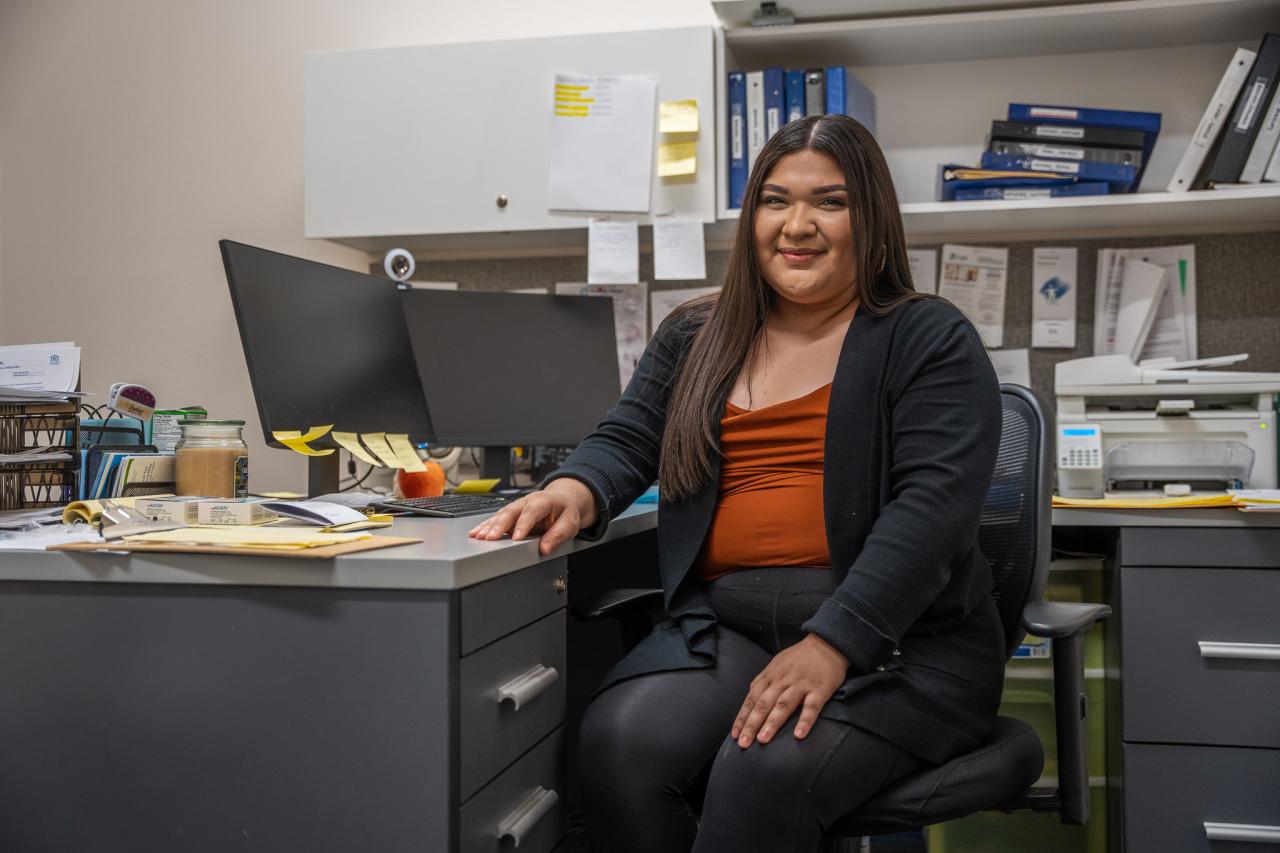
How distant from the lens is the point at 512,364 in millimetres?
1880

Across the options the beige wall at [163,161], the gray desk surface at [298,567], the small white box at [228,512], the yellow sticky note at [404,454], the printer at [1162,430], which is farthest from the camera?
the beige wall at [163,161]

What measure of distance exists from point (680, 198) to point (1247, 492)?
1.02m

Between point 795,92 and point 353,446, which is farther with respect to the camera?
point 795,92

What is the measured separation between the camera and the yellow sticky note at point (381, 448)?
154cm

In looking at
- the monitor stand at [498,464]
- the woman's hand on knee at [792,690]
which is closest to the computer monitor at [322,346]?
the monitor stand at [498,464]

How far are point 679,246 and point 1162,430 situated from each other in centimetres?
86

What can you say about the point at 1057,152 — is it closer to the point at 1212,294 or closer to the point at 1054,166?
the point at 1054,166

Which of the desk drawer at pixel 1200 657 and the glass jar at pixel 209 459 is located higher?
the glass jar at pixel 209 459

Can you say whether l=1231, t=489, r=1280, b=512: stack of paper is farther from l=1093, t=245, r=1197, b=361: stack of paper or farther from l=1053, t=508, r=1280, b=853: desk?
l=1093, t=245, r=1197, b=361: stack of paper

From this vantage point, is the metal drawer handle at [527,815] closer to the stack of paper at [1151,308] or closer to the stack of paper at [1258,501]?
the stack of paper at [1258,501]

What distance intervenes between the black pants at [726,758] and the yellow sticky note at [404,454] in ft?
1.81

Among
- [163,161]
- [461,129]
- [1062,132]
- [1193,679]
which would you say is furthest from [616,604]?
[163,161]

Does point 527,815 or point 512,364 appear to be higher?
point 512,364

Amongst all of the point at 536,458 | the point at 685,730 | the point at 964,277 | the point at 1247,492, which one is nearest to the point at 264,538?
the point at 685,730
